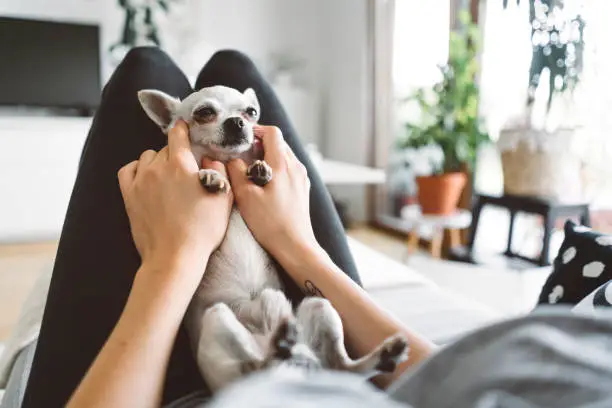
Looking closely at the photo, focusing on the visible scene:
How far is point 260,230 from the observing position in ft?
2.96

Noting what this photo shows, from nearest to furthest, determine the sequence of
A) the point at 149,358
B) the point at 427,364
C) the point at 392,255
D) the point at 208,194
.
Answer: the point at 427,364, the point at 149,358, the point at 208,194, the point at 392,255

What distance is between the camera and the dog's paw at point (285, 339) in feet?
2.19

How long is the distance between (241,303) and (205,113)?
15.6 inches

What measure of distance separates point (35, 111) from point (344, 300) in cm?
382

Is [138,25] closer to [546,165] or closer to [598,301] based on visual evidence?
[546,165]

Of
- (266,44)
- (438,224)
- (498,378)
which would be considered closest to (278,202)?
(498,378)

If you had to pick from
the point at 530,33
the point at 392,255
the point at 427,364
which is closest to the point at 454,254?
the point at 392,255

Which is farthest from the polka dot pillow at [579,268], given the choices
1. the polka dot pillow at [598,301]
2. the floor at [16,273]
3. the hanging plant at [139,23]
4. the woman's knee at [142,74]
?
the hanging plant at [139,23]

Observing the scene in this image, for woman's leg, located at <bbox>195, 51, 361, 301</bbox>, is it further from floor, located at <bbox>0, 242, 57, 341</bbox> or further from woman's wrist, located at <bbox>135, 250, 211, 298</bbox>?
floor, located at <bbox>0, 242, 57, 341</bbox>

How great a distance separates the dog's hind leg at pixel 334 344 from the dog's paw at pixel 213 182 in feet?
0.81

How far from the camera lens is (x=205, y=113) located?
102 cm

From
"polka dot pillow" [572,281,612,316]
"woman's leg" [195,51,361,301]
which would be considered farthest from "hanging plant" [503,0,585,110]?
"polka dot pillow" [572,281,612,316]

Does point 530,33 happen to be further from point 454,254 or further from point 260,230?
point 260,230

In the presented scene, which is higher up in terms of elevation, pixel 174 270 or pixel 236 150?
pixel 236 150
